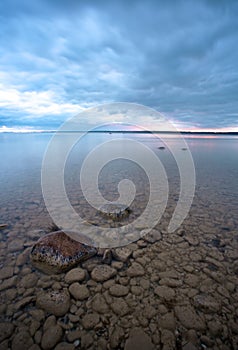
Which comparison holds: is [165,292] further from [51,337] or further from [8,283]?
[8,283]

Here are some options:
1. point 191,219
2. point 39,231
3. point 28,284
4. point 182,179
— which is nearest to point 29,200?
point 39,231

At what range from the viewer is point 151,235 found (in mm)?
5359

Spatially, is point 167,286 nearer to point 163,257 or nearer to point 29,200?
point 163,257

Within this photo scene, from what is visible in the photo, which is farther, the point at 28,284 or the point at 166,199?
the point at 166,199

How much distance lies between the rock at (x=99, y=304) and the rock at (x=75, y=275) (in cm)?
52

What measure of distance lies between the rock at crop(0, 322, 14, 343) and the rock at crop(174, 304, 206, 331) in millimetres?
2598

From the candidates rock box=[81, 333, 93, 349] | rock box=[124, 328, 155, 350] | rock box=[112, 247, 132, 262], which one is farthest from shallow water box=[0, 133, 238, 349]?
rock box=[112, 247, 132, 262]

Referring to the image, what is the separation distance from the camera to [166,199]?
8.10 m

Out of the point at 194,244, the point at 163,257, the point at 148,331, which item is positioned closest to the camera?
the point at 148,331

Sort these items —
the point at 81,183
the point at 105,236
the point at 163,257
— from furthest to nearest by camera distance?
the point at 81,183 → the point at 105,236 → the point at 163,257

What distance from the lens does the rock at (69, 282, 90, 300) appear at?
11.2 feet

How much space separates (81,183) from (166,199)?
4862 millimetres

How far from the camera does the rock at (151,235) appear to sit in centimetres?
517

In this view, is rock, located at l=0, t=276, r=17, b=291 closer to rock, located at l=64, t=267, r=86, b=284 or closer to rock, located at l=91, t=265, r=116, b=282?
rock, located at l=64, t=267, r=86, b=284
